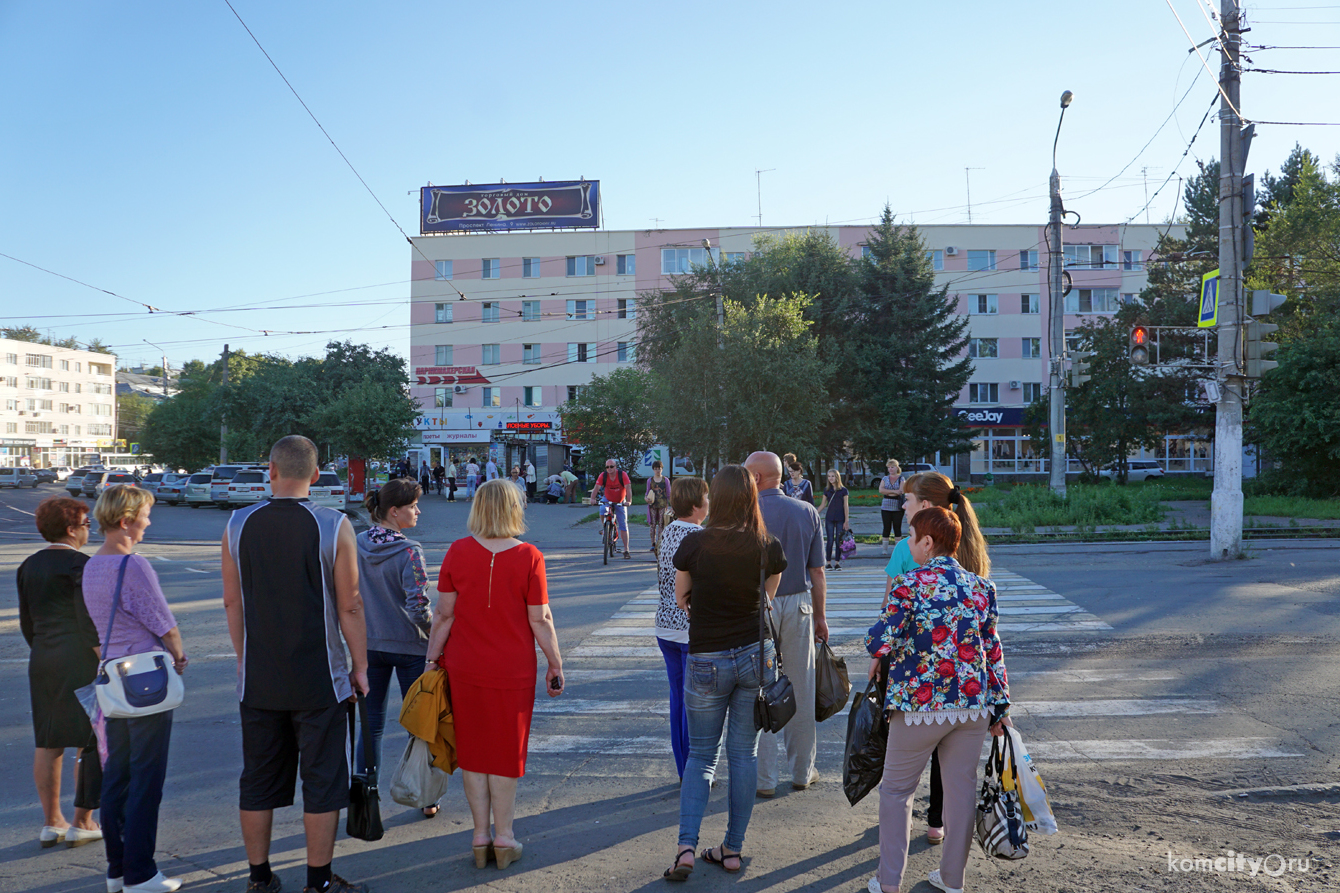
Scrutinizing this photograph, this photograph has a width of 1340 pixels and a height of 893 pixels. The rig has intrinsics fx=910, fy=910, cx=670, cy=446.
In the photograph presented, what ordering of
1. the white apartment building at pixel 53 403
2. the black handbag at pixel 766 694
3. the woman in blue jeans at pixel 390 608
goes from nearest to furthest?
1. the black handbag at pixel 766 694
2. the woman in blue jeans at pixel 390 608
3. the white apartment building at pixel 53 403

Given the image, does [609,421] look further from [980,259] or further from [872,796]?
[872,796]

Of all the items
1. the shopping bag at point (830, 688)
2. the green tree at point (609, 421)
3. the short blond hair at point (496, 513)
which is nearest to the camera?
the short blond hair at point (496, 513)

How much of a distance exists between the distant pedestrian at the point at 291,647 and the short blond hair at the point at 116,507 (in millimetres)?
703

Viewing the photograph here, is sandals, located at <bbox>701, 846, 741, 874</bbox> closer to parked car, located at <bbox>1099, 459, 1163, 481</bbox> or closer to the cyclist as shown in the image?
the cyclist

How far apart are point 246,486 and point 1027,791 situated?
37.6 meters

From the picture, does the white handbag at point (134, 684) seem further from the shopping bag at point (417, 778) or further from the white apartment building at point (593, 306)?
the white apartment building at point (593, 306)

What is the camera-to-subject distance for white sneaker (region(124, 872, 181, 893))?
3771 millimetres

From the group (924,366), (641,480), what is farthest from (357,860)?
(641,480)

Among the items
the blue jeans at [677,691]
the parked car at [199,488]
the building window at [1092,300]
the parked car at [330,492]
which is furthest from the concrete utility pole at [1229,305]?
the building window at [1092,300]

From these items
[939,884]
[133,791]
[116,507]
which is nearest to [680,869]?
[939,884]

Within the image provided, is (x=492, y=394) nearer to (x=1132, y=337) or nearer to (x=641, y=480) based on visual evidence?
(x=641, y=480)

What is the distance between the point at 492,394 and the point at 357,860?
181ft

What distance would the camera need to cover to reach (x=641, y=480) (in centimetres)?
5238

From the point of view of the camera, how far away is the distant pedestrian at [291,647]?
3641 millimetres
